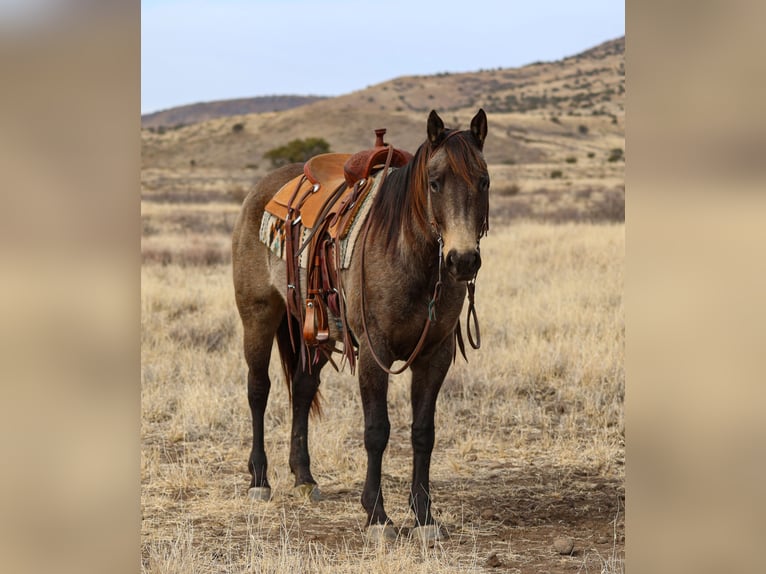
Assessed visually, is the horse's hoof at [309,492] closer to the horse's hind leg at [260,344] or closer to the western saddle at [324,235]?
the horse's hind leg at [260,344]

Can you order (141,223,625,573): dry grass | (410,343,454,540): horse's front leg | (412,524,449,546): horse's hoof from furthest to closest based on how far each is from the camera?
(410,343,454,540): horse's front leg → (412,524,449,546): horse's hoof → (141,223,625,573): dry grass

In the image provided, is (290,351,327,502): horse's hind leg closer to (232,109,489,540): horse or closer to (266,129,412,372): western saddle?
(266,129,412,372): western saddle

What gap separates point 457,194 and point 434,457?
292 centimetres

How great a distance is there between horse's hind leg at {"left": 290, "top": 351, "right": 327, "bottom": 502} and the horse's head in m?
2.08

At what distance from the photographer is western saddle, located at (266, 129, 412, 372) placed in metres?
5.39

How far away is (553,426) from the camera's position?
730cm

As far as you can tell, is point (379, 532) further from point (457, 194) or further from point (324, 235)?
point (457, 194)

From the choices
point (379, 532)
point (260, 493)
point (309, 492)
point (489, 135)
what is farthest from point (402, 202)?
point (489, 135)

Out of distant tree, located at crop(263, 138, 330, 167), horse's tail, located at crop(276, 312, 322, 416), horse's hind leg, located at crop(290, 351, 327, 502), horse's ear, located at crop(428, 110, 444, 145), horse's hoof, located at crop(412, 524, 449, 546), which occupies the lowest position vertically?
horse's hoof, located at crop(412, 524, 449, 546)

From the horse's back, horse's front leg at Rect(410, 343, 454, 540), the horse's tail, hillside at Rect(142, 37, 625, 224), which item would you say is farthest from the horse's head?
hillside at Rect(142, 37, 625, 224)
